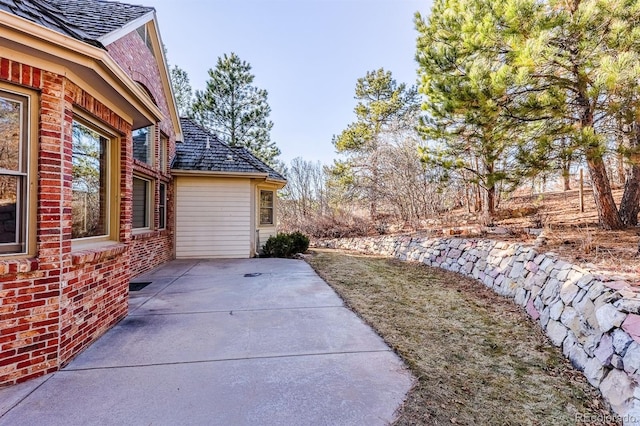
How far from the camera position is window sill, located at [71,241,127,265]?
3309mm

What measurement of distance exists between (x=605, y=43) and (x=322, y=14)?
9.91 m

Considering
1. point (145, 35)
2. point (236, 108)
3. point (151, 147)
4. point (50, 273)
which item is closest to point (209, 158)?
point (151, 147)

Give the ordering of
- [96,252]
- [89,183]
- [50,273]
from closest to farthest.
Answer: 1. [50,273]
2. [96,252]
3. [89,183]

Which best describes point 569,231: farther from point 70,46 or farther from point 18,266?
point 18,266

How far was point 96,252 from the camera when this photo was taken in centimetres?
363

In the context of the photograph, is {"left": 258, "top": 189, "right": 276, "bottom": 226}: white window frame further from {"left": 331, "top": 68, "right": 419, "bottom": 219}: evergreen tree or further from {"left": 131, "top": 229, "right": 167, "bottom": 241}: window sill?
{"left": 331, "top": 68, "right": 419, "bottom": 219}: evergreen tree

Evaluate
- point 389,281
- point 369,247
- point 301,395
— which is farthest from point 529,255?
point 369,247

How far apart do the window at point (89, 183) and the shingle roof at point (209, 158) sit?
5.61m

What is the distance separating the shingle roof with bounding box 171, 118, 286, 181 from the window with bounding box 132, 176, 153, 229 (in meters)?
1.69

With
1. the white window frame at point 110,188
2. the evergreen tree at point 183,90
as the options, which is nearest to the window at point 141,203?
the white window frame at point 110,188

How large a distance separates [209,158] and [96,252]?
7220 millimetres

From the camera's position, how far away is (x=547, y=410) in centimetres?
259

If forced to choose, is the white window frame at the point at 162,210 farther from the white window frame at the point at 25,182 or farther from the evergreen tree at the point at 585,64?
the evergreen tree at the point at 585,64

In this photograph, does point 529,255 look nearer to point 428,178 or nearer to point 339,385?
point 339,385
